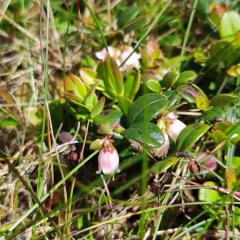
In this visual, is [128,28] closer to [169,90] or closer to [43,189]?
[169,90]

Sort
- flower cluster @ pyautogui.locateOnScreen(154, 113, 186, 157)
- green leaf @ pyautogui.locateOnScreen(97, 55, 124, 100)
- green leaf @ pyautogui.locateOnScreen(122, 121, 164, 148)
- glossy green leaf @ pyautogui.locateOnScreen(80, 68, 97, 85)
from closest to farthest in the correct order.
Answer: green leaf @ pyautogui.locateOnScreen(122, 121, 164, 148)
flower cluster @ pyautogui.locateOnScreen(154, 113, 186, 157)
green leaf @ pyautogui.locateOnScreen(97, 55, 124, 100)
glossy green leaf @ pyautogui.locateOnScreen(80, 68, 97, 85)

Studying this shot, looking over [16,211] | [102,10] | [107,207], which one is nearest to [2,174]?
[16,211]

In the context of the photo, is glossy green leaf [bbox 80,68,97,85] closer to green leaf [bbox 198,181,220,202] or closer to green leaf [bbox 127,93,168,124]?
green leaf [bbox 127,93,168,124]

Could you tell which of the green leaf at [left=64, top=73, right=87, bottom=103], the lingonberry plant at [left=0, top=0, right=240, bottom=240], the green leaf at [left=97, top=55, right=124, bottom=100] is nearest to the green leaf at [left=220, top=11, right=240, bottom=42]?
the lingonberry plant at [left=0, top=0, right=240, bottom=240]

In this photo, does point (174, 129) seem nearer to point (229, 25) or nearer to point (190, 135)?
point (190, 135)

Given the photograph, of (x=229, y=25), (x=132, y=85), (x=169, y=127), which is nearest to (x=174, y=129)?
(x=169, y=127)

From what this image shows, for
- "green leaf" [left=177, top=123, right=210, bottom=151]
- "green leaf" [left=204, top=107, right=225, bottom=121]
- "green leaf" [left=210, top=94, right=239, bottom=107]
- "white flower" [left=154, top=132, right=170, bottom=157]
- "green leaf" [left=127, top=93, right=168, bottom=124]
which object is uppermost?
"green leaf" [left=127, top=93, right=168, bottom=124]

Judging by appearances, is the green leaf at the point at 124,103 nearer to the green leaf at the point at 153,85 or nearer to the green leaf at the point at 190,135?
the green leaf at the point at 153,85
